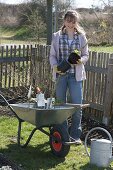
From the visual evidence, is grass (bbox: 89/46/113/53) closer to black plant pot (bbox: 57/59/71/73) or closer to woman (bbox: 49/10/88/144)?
woman (bbox: 49/10/88/144)

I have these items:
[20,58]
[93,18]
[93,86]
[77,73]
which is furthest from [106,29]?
[77,73]

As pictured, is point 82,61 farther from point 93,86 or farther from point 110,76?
point 93,86

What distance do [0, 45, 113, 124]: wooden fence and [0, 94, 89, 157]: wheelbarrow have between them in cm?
186

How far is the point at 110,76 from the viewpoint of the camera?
264 inches

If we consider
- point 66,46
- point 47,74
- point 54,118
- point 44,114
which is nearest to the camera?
point 44,114

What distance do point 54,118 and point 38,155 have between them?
0.71m

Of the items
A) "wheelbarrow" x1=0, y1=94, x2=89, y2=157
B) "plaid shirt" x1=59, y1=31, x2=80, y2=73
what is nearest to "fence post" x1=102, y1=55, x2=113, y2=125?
"plaid shirt" x1=59, y1=31, x2=80, y2=73

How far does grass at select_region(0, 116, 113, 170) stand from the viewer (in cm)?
482

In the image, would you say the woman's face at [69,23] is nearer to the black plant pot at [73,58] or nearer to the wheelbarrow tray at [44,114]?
the black plant pot at [73,58]

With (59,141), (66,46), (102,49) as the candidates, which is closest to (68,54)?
(66,46)

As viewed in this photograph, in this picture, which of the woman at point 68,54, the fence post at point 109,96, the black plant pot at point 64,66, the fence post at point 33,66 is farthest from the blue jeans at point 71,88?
the fence post at point 33,66

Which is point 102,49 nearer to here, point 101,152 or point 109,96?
point 109,96

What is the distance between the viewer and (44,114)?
15.2ft

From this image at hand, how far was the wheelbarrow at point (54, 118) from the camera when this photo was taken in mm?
4664
